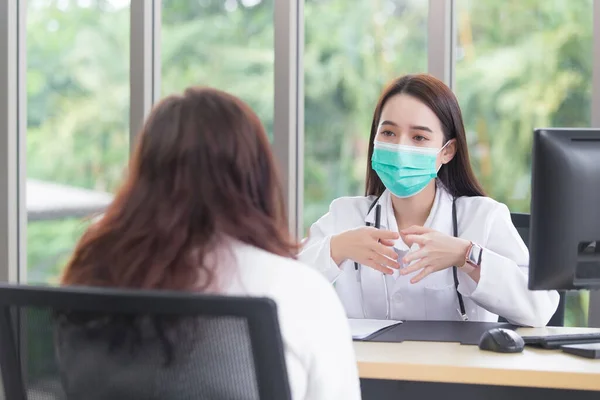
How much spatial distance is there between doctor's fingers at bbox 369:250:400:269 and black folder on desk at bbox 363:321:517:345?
15cm

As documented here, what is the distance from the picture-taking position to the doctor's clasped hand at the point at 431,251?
84.9 inches

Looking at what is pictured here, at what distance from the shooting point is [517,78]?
3166 millimetres

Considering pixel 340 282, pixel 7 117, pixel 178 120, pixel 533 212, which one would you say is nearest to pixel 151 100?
pixel 7 117

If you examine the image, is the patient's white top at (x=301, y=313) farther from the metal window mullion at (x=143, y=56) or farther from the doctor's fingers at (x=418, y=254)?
the metal window mullion at (x=143, y=56)

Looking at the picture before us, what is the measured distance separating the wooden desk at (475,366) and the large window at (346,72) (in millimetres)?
1616

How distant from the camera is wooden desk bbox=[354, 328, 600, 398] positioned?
1.67 metres

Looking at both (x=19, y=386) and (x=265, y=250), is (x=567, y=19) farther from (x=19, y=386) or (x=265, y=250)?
(x=19, y=386)

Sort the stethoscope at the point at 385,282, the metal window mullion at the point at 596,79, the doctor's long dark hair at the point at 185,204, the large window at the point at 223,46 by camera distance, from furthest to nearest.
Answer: the large window at the point at 223,46 → the metal window mullion at the point at 596,79 → the stethoscope at the point at 385,282 → the doctor's long dark hair at the point at 185,204

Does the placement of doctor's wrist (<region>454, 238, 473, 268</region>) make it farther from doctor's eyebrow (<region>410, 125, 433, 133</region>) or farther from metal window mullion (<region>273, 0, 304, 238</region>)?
metal window mullion (<region>273, 0, 304, 238</region>)

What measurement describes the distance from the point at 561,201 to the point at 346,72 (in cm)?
168

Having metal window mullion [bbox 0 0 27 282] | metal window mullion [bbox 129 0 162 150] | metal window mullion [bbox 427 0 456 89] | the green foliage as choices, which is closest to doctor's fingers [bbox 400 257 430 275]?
the green foliage

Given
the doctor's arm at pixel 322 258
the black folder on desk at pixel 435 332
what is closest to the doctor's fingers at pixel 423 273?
the black folder on desk at pixel 435 332

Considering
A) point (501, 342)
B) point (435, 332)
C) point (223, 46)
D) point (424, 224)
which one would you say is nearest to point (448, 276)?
point (424, 224)

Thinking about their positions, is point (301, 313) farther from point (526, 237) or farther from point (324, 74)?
point (324, 74)
